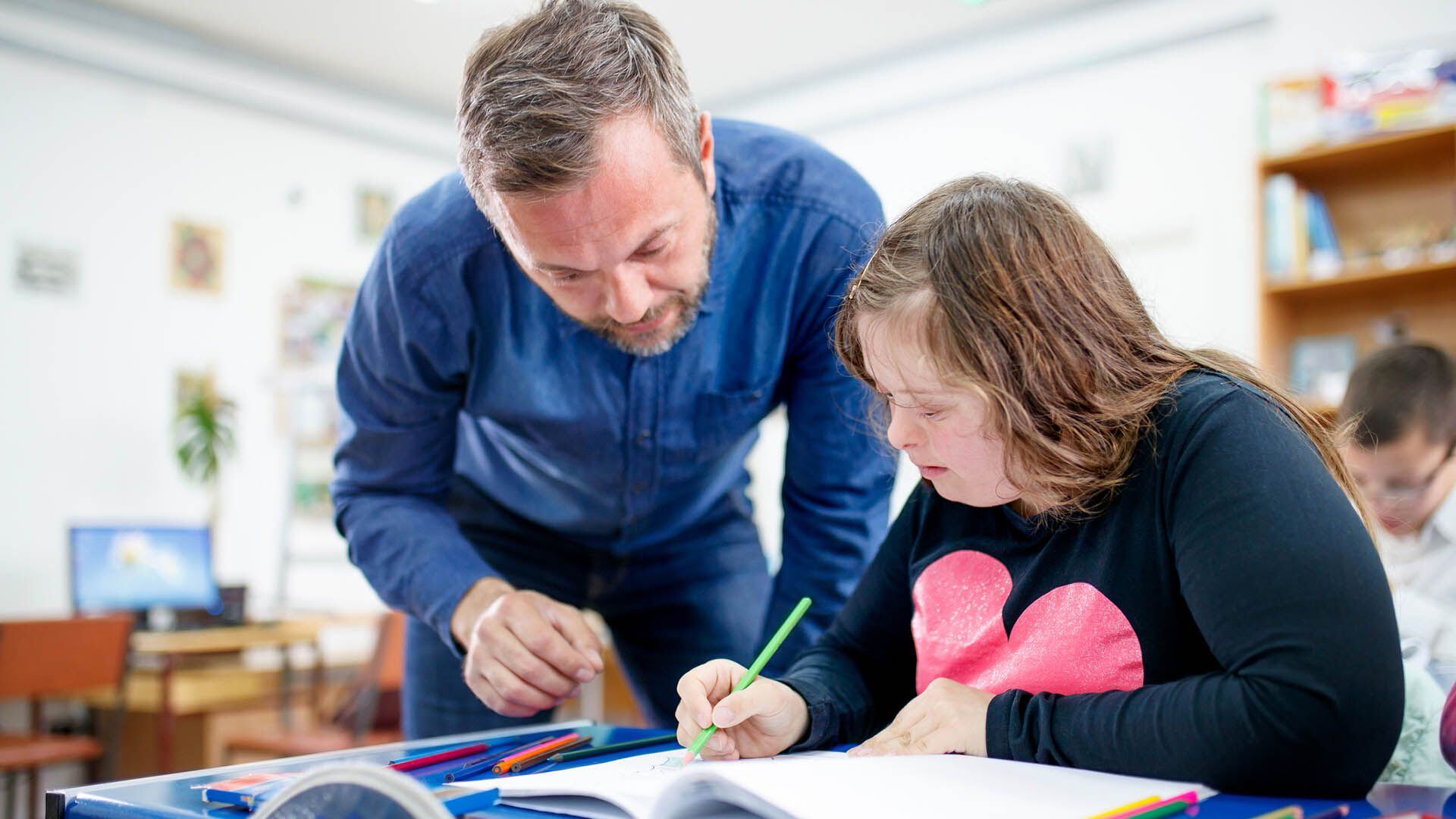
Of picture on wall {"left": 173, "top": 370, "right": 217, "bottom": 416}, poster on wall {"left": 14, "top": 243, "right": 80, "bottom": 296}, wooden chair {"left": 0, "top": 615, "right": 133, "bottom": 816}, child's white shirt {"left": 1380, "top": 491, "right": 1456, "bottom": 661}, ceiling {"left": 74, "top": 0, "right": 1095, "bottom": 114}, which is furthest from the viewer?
picture on wall {"left": 173, "top": 370, "right": 217, "bottom": 416}

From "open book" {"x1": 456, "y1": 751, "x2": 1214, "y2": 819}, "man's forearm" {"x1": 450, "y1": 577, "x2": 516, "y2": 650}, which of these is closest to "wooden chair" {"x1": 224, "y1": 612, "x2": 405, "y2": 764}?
"man's forearm" {"x1": 450, "y1": 577, "x2": 516, "y2": 650}

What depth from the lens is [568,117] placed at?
103cm

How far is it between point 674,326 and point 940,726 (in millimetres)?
580

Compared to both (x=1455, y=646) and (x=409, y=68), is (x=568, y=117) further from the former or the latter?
(x=409, y=68)

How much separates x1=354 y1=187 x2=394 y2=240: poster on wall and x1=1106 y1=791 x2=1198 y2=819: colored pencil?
465cm

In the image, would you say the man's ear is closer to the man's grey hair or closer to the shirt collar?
the man's grey hair

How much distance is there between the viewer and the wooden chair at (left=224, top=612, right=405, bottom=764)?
10.5 feet

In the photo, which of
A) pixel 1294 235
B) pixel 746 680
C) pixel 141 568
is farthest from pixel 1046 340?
pixel 141 568

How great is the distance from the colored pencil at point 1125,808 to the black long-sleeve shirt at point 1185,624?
0.26 feet

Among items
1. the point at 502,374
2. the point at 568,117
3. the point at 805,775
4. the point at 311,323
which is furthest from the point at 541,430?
the point at 311,323

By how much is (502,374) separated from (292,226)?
3670mm

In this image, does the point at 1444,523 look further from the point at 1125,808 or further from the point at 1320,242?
the point at 1320,242

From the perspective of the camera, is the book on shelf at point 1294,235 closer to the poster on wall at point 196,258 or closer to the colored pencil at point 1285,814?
the colored pencil at point 1285,814

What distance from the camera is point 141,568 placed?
12.5ft
